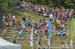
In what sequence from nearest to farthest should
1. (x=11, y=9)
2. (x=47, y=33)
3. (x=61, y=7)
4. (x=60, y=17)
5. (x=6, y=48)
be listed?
(x=6, y=48) < (x=47, y=33) < (x=60, y=17) < (x=11, y=9) < (x=61, y=7)

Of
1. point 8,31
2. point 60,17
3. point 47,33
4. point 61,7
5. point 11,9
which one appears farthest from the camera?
point 61,7

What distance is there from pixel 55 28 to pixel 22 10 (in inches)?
274

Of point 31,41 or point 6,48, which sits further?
point 31,41

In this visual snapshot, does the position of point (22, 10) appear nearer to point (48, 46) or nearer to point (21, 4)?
point (21, 4)

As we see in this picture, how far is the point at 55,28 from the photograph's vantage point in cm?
2056

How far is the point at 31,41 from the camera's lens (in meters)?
18.0

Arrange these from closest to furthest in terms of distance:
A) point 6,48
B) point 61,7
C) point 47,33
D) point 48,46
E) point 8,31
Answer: point 6,48 → point 48,46 → point 47,33 → point 8,31 → point 61,7

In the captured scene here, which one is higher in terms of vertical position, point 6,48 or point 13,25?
point 6,48

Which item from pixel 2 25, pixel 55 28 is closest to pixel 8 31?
pixel 2 25

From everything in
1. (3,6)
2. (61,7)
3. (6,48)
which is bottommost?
(61,7)

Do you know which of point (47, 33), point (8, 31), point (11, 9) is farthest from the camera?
point (11, 9)

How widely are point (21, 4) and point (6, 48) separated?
18.6m

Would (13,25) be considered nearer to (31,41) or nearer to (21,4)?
(31,41)

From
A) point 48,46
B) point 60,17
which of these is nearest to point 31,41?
point 48,46
